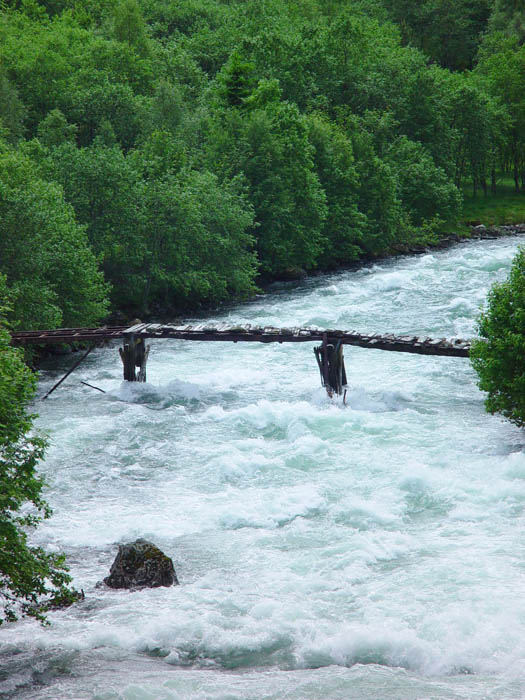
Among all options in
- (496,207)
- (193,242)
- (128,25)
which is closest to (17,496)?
(193,242)

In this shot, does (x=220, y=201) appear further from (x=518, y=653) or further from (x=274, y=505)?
(x=518, y=653)

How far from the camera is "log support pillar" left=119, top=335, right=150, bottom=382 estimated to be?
33938mm

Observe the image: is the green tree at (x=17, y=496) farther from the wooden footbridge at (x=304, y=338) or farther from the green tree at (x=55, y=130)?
the green tree at (x=55, y=130)

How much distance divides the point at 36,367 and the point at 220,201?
16266 millimetres

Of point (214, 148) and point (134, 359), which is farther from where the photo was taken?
point (214, 148)

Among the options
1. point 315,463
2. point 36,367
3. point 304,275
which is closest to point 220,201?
point 304,275

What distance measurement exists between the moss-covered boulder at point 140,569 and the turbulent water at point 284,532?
0.97ft

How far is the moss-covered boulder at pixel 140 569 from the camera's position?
19.6 metres

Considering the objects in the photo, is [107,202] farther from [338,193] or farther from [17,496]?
[17,496]

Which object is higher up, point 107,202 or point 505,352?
point 107,202

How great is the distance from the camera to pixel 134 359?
34094 millimetres

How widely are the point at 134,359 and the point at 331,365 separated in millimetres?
8299

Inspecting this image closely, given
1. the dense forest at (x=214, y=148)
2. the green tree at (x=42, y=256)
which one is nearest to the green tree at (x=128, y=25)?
the dense forest at (x=214, y=148)

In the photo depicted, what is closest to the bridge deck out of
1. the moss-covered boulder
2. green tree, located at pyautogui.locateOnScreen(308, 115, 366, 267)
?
the moss-covered boulder
